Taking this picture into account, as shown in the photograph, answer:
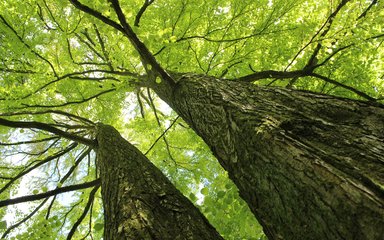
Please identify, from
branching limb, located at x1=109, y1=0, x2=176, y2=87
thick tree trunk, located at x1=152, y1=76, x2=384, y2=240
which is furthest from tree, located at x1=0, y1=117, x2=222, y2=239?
branching limb, located at x1=109, y1=0, x2=176, y2=87

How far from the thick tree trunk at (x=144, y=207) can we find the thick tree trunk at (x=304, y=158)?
13.9 inches

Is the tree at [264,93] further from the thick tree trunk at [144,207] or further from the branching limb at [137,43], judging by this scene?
the thick tree trunk at [144,207]

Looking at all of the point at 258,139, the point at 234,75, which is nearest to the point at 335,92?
the point at 234,75

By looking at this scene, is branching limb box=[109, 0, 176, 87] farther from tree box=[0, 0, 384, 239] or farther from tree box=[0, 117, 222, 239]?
tree box=[0, 117, 222, 239]

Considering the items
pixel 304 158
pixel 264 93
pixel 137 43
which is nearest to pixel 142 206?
pixel 304 158

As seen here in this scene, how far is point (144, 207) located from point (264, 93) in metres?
1.18

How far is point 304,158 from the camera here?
137cm

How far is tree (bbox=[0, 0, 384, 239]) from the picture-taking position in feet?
4.07

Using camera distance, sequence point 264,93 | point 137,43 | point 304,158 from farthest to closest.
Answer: point 137,43 < point 264,93 < point 304,158

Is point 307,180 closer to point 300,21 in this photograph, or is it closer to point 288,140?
point 288,140

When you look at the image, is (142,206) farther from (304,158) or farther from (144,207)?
(304,158)

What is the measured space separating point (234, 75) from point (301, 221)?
3691 mm

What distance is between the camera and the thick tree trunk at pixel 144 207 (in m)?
1.61

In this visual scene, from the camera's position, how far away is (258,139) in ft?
5.38
